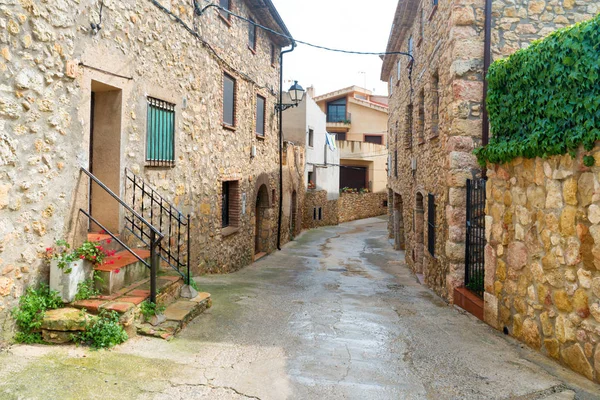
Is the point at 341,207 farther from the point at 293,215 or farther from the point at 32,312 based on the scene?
the point at 32,312

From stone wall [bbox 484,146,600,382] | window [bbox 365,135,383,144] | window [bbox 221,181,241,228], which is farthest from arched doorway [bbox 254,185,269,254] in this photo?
window [bbox 365,135,383,144]

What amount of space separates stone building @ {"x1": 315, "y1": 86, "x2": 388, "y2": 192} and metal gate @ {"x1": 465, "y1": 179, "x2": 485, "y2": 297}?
27326 mm

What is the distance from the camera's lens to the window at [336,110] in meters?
37.5

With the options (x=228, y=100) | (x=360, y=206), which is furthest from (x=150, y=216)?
(x=360, y=206)

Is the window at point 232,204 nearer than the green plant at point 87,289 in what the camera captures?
No

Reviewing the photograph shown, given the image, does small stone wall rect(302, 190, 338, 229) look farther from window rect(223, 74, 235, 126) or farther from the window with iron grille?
the window with iron grille

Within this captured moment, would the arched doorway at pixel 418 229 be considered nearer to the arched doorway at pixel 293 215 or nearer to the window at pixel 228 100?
the window at pixel 228 100

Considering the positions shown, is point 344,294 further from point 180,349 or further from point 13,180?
point 13,180

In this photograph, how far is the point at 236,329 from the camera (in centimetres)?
462

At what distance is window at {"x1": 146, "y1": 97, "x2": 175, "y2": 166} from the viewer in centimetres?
634

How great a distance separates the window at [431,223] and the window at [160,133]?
16.2 feet

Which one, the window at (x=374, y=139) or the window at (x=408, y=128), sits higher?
the window at (x=374, y=139)

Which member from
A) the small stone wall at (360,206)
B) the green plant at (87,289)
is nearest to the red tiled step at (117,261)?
the green plant at (87,289)

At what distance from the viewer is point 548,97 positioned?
13.2ft
